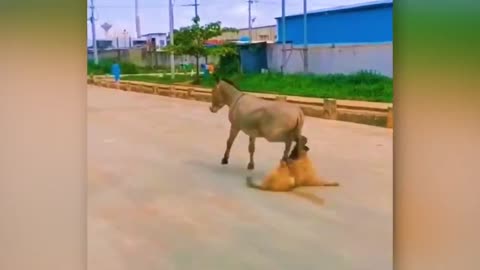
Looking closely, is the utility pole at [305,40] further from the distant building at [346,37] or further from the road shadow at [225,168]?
the road shadow at [225,168]

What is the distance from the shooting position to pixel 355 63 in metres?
1.78

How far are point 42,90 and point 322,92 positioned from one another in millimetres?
810

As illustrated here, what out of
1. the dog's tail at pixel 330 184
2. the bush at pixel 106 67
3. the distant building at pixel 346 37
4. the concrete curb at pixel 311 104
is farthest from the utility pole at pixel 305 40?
the bush at pixel 106 67

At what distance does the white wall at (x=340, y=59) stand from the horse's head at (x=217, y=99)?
6.9 inches

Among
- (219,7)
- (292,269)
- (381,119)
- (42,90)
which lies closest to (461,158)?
(381,119)

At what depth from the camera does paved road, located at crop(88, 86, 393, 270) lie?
1.69m

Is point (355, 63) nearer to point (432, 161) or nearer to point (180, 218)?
point (432, 161)

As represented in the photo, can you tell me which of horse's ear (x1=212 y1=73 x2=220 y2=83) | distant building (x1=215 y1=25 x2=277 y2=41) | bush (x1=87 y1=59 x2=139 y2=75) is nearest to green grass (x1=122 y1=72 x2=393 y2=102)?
horse's ear (x1=212 y1=73 x2=220 y2=83)

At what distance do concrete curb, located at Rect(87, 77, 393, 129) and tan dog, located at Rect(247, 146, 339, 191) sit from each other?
0.15 metres

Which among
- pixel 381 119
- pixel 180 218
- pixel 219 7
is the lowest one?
pixel 180 218

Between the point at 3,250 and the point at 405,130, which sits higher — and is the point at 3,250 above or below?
below

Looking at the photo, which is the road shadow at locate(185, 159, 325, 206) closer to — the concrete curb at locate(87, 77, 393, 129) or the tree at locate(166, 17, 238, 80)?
the concrete curb at locate(87, 77, 393, 129)

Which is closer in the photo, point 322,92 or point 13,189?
point 13,189

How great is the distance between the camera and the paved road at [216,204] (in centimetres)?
169
